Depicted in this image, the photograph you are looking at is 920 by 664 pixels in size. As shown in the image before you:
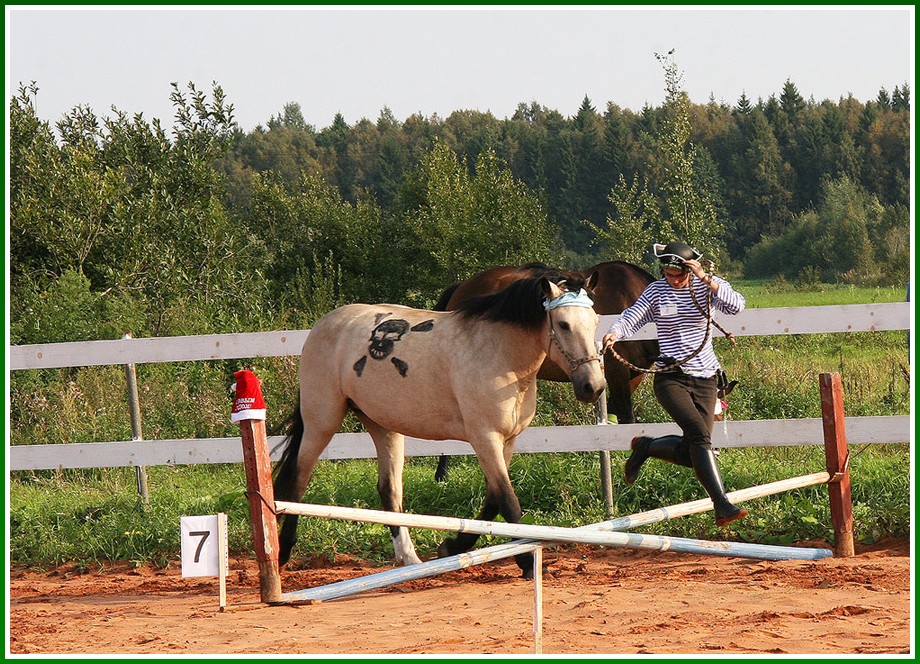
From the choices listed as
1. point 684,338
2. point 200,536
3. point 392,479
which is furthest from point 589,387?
point 200,536

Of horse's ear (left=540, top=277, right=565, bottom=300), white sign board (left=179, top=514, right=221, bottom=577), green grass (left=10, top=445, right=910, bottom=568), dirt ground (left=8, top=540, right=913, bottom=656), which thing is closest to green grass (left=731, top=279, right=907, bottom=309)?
green grass (left=10, top=445, right=910, bottom=568)

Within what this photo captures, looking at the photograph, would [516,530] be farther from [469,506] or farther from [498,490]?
[469,506]

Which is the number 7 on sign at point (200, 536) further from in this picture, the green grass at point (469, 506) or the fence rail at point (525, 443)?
the green grass at point (469, 506)

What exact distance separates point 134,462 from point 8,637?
11.0 feet

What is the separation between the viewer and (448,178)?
28938 mm

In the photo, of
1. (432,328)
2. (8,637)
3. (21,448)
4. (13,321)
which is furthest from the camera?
(13,321)

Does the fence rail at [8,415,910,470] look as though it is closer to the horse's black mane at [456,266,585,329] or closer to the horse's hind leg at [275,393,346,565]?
the horse's hind leg at [275,393,346,565]

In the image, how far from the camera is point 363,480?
8.42 metres

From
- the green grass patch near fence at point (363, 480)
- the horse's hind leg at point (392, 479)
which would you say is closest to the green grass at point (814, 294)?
the green grass patch near fence at point (363, 480)

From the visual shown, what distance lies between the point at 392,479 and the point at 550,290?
6.33ft

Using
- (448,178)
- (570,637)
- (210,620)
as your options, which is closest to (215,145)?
(448,178)

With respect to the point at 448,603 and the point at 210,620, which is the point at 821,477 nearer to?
Result: the point at 448,603

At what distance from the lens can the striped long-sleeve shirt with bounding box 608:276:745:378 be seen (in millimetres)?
5871

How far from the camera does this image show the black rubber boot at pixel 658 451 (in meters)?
5.92
